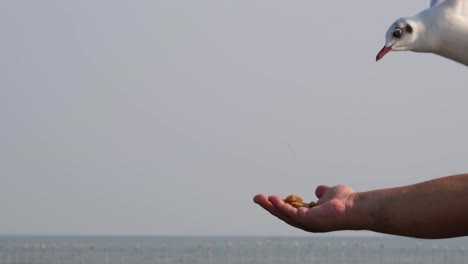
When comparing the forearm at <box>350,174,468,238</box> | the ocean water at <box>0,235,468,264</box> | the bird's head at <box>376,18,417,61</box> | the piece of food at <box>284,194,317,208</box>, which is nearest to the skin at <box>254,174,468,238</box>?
the forearm at <box>350,174,468,238</box>

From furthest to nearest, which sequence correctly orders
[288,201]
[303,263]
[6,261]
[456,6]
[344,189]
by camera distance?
[303,263] → [6,261] → [456,6] → [288,201] → [344,189]

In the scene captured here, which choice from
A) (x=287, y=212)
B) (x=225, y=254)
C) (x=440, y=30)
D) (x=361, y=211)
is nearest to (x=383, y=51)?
(x=440, y=30)

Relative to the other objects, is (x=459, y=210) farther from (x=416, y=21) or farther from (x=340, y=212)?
(x=416, y=21)

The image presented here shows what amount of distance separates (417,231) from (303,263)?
236ft

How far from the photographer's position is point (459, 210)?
2332 mm

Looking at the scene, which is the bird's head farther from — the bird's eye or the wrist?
the wrist

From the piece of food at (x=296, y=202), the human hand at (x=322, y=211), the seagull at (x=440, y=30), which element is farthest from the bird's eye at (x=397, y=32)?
the human hand at (x=322, y=211)

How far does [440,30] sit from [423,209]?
5094 mm

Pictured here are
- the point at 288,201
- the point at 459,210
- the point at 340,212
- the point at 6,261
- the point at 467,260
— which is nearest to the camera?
the point at 459,210

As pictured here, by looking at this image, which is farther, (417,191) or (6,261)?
(6,261)

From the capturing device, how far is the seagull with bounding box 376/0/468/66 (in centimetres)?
699

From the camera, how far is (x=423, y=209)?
7.75 feet

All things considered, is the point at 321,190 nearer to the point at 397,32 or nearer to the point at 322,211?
the point at 322,211

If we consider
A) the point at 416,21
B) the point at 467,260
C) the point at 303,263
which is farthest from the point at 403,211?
the point at 303,263
